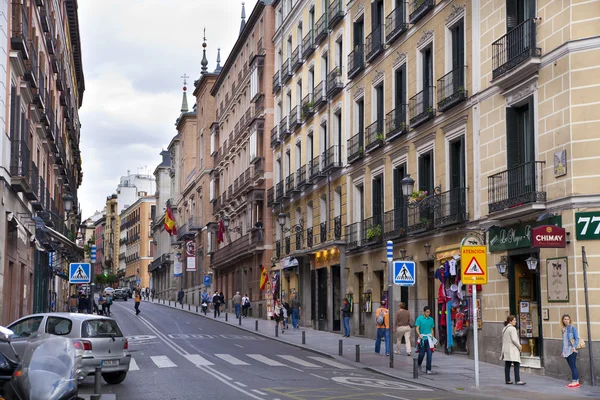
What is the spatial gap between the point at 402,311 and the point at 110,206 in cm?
13532

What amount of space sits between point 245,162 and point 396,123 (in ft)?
90.7

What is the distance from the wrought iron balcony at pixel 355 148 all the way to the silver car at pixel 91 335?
1881 centimetres

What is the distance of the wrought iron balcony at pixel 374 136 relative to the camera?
35056 millimetres

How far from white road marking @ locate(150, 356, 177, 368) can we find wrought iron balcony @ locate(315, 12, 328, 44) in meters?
21.1

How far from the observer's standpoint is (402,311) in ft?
91.7

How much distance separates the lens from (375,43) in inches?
→ 1423

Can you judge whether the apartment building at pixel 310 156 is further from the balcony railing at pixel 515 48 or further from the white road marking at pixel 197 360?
the balcony railing at pixel 515 48

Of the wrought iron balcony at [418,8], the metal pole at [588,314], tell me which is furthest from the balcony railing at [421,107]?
the metal pole at [588,314]

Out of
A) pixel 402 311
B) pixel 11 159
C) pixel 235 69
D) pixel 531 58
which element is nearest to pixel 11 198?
pixel 11 159

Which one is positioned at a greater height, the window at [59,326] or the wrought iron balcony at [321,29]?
the wrought iron balcony at [321,29]

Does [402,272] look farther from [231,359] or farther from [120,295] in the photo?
[120,295]

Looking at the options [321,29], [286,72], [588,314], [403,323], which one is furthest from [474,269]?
[286,72]

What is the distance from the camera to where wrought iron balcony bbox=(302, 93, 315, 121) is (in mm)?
44719

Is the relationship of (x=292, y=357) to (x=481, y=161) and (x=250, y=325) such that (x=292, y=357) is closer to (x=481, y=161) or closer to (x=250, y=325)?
(x=481, y=161)
